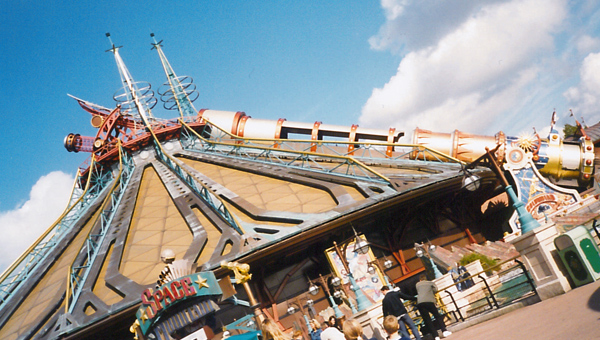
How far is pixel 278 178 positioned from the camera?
1163 inches

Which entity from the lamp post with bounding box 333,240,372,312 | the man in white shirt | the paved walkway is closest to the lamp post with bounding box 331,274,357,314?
the lamp post with bounding box 333,240,372,312

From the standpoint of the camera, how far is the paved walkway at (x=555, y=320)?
8.20 meters

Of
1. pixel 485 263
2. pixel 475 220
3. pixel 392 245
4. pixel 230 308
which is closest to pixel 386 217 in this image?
pixel 392 245

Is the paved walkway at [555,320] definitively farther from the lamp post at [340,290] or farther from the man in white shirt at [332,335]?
the lamp post at [340,290]

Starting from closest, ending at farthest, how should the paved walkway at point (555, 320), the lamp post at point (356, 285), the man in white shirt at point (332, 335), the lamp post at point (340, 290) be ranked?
the paved walkway at point (555, 320)
the man in white shirt at point (332, 335)
the lamp post at point (356, 285)
the lamp post at point (340, 290)

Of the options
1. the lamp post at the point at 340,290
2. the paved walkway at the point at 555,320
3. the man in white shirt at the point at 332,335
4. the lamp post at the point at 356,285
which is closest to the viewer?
the paved walkway at the point at 555,320

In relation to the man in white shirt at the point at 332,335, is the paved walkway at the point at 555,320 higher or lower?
lower

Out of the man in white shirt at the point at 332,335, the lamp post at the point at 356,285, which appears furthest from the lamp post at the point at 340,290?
the man in white shirt at the point at 332,335

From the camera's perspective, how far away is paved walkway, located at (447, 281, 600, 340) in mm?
8195

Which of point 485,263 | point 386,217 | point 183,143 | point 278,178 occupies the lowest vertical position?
point 485,263

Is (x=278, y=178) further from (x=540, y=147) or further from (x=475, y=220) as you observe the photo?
(x=540, y=147)

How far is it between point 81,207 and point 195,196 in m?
12.0

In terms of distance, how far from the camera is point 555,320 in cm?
966

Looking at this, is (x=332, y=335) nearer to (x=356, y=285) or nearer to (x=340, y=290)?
(x=356, y=285)
